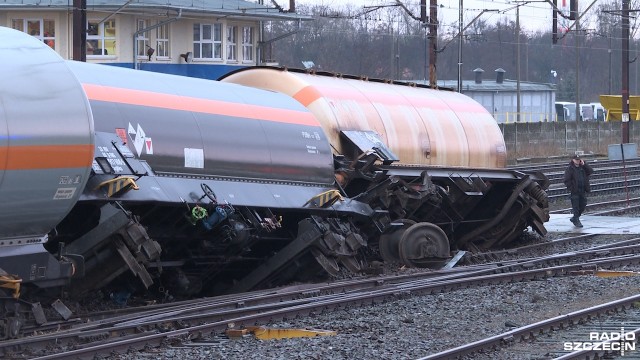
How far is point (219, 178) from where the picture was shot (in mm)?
13773

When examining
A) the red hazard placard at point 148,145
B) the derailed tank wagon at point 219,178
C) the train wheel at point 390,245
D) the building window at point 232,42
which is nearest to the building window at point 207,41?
the building window at point 232,42

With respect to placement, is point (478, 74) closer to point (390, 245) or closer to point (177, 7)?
point (177, 7)

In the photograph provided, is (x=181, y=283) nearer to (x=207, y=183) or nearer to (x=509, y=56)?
(x=207, y=183)

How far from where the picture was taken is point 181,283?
13.8 meters

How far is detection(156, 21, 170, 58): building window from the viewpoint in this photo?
4291 centimetres

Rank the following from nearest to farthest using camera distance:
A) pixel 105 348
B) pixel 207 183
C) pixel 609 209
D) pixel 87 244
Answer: pixel 105 348
pixel 87 244
pixel 207 183
pixel 609 209

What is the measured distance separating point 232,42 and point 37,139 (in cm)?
3626

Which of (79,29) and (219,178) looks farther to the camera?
(79,29)

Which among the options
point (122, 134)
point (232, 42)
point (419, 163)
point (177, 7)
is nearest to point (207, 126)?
point (122, 134)

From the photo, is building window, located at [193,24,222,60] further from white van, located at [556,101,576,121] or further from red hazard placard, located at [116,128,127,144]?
white van, located at [556,101,576,121]

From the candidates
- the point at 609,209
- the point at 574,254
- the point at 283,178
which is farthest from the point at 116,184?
the point at 609,209

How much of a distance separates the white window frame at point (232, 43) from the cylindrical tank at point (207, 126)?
2942 centimetres

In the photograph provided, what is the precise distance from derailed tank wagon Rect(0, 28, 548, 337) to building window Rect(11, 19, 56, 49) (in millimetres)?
23221

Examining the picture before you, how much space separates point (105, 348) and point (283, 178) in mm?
5920
